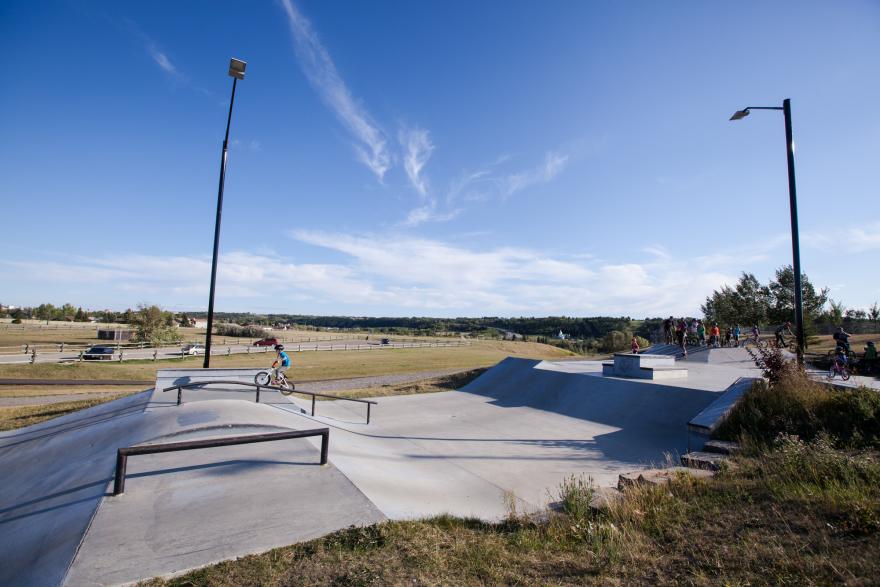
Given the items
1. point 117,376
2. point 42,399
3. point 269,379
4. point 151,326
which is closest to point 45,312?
point 151,326

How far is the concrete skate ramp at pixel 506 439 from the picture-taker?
590cm

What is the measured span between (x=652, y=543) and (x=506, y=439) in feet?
21.0

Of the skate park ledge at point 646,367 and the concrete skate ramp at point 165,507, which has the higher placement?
the skate park ledge at point 646,367

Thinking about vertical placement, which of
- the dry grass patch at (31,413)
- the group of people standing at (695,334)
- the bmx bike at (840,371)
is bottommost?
the dry grass patch at (31,413)

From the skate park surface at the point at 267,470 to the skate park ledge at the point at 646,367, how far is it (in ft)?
2.68

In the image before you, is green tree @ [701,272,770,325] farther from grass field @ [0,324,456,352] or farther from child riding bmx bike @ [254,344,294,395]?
grass field @ [0,324,456,352]

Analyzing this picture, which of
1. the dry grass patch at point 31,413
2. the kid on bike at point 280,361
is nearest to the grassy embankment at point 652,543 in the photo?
the kid on bike at point 280,361

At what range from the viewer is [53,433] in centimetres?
883

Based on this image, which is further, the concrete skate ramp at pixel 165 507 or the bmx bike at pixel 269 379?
the bmx bike at pixel 269 379

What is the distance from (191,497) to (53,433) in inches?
280

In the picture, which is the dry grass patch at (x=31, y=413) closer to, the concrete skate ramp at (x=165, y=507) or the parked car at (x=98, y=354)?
the concrete skate ramp at (x=165, y=507)

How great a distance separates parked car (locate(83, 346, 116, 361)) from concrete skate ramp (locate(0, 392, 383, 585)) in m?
31.5

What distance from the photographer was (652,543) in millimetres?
3723

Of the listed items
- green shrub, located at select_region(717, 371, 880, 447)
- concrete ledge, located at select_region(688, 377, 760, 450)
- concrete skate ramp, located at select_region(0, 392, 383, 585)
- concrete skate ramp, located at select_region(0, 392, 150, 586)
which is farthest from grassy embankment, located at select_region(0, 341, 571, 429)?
green shrub, located at select_region(717, 371, 880, 447)
